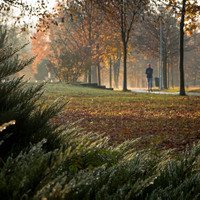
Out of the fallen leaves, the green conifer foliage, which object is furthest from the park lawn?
the green conifer foliage

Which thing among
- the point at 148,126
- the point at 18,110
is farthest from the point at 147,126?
the point at 18,110

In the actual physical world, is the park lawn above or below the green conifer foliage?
below

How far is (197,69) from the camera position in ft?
184

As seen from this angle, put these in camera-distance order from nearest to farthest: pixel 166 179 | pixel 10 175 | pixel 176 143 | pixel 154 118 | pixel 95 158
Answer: pixel 10 175
pixel 166 179
pixel 95 158
pixel 176 143
pixel 154 118

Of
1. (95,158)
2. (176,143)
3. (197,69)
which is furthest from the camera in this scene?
(197,69)

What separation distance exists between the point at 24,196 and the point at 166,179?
3.72ft

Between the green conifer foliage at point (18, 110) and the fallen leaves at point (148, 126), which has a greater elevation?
the green conifer foliage at point (18, 110)

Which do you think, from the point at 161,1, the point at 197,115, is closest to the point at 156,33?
the point at 161,1

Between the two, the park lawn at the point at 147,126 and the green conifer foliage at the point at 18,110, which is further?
the park lawn at the point at 147,126

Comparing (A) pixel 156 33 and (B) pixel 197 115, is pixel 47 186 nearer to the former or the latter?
(B) pixel 197 115

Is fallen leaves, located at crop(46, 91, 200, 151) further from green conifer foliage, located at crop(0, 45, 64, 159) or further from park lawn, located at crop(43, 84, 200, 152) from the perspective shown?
green conifer foliage, located at crop(0, 45, 64, 159)

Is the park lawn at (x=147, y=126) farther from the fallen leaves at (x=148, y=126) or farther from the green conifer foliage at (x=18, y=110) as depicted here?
the green conifer foliage at (x=18, y=110)

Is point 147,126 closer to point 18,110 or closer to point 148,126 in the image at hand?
point 148,126

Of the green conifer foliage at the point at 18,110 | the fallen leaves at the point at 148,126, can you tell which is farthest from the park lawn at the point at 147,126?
the green conifer foliage at the point at 18,110
